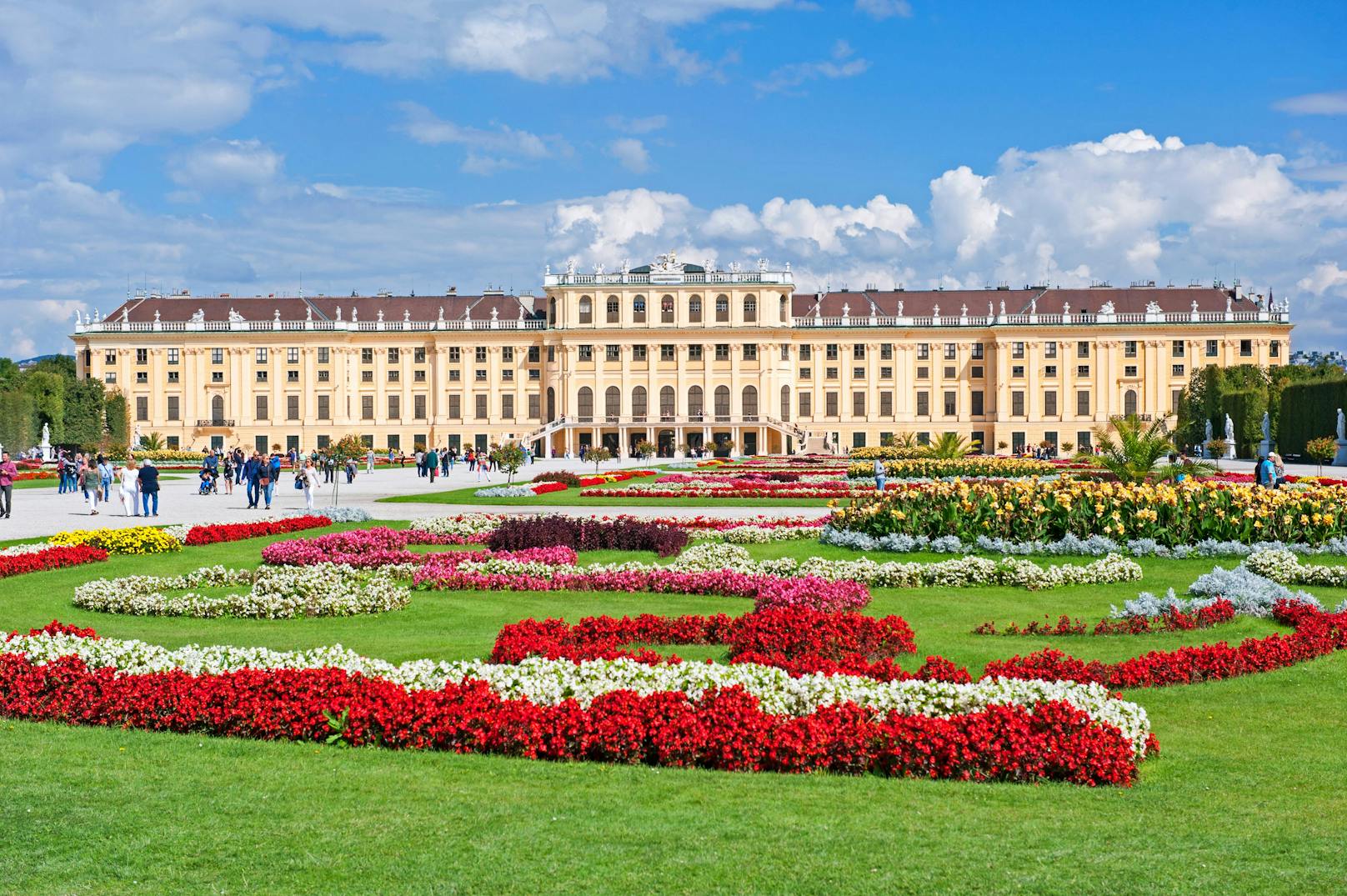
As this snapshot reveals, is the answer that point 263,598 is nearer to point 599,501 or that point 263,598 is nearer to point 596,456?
point 599,501

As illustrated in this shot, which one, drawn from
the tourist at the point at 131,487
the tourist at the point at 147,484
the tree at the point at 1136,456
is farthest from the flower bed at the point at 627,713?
the tourist at the point at 131,487

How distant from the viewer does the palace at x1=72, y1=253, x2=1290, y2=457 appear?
8538cm

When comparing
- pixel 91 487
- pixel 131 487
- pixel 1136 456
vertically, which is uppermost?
pixel 1136 456

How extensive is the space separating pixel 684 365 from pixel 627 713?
78.7m

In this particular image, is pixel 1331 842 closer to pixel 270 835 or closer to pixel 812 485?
pixel 270 835

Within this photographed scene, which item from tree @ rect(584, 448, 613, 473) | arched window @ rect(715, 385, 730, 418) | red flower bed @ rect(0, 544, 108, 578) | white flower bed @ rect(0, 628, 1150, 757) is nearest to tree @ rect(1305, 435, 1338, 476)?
tree @ rect(584, 448, 613, 473)

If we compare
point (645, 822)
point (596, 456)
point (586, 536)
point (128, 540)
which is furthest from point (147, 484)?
point (596, 456)

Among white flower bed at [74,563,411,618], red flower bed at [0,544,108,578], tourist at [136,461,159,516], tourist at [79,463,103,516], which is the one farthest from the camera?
tourist at [79,463,103,516]

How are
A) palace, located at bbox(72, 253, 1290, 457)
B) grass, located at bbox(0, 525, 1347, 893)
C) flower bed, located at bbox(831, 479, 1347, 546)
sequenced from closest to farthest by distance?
grass, located at bbox(0, 525, 1347, 893) < flower bed, located at bbox(831, 479, 1347, 546) < palace, located at bbox(72, 253, 1290, 457)

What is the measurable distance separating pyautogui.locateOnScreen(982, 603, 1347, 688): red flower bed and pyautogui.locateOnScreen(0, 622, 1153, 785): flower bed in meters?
1.03

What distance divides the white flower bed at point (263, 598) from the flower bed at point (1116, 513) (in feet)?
25.3

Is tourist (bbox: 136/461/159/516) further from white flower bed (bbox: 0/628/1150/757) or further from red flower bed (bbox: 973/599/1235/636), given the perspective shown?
red flower bed (bbox: 973/599/1235/636)

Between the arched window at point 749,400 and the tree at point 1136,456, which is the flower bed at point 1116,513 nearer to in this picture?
the tree at point 1136,456

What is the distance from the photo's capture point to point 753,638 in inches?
403
